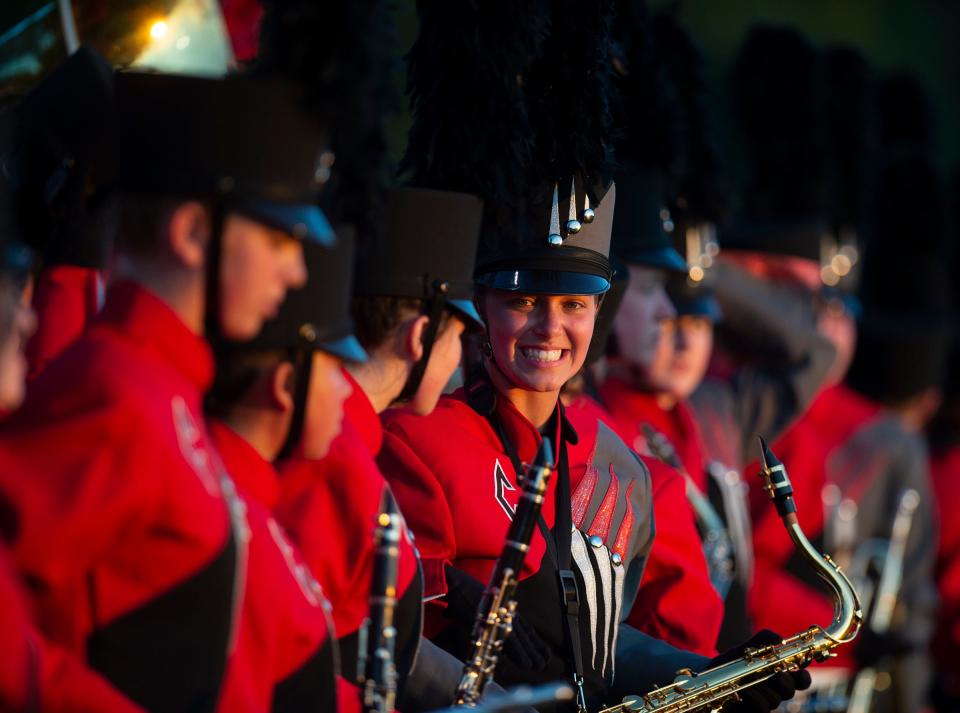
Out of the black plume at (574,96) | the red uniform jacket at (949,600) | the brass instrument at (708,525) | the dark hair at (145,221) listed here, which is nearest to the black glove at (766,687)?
the black plume at (574,96)

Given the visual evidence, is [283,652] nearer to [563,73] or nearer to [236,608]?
[236,608]

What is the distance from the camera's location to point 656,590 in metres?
4.89

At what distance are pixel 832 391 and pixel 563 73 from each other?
18.4 feet

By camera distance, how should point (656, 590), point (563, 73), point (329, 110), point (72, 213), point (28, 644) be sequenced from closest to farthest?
point (28, 644), point (329, 110), point (72, 213), point (563, 73), point (656, 590)

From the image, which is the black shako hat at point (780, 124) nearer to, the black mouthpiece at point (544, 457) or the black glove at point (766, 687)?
the black glove at point (766, 687)

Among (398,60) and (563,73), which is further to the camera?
(563,73)

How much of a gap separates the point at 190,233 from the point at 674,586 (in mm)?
2407

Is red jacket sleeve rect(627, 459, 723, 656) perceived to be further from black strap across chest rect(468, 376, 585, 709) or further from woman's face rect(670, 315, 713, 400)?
woman's face rect(670, 315, 713, 400)

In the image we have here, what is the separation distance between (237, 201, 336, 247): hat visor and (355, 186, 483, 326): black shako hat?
0.99 meters

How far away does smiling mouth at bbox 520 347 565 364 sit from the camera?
14.1 ft

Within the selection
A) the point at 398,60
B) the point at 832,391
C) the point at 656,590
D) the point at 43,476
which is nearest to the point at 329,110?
the point at 398,60

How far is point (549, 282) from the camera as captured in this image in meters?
4.26

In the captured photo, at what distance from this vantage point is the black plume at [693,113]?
268 inches

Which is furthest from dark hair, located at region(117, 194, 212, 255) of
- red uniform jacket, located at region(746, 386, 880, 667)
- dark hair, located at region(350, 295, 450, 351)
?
red uniform jacket, located at region(746, 386, 880, 667)
